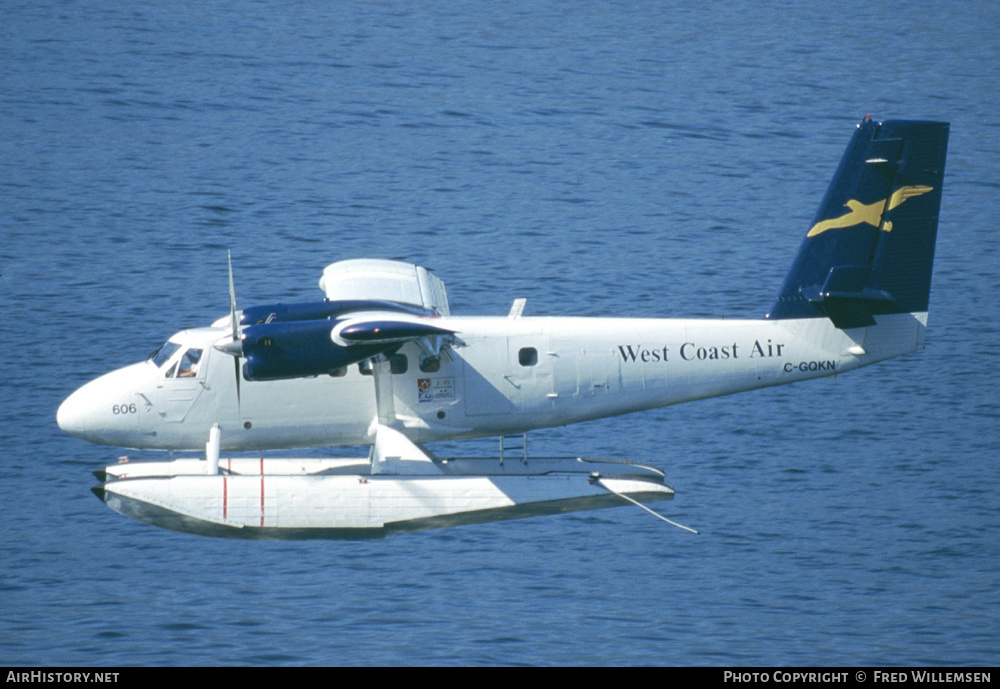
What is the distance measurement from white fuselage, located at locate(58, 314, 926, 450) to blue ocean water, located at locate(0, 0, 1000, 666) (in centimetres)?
A: 265

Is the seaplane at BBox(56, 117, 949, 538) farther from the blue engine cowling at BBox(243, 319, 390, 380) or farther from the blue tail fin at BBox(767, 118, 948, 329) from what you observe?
the blue engine cowling at BBox(243, 319, 390, 380)

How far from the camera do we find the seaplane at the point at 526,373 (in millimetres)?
27656

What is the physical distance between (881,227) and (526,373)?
26.5 ft

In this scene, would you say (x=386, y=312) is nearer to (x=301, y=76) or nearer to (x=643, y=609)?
(x=643, y=609)

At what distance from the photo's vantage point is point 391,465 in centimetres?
2780

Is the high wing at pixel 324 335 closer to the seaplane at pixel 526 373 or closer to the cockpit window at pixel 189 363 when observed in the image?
the seaplane at pixel 526 373

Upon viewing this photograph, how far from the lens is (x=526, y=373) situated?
28391mm

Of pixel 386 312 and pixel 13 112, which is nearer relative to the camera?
pixel 386 312

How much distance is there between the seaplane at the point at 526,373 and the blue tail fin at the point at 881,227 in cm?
3

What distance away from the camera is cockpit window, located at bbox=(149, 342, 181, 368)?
93.4 feet

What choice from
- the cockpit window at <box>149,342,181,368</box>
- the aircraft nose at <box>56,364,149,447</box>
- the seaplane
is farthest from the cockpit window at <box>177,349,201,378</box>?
the aircraft nose at <box>56,364,149,447</box>

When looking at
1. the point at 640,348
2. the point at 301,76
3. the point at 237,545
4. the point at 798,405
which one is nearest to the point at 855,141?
the point at 640,348

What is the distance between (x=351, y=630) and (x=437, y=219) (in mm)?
24355
